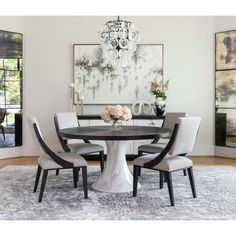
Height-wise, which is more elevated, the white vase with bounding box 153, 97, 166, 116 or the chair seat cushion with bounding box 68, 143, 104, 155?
the white vase with bounding box 153, 97, 166, 116

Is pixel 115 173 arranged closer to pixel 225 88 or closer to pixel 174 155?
pixel 174 155

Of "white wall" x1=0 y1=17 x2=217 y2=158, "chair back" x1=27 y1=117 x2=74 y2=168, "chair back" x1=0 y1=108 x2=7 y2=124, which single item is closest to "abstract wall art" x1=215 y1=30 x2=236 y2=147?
"white wall" x1=0 y1=17 x2=217 y2=158

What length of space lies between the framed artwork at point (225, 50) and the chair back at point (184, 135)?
115 inches

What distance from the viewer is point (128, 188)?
340 centimetres

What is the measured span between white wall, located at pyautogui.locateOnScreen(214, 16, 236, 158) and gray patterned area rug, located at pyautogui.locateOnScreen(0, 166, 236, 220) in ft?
5.28

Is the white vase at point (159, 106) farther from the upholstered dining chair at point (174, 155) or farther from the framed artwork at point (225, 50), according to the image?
the upholstered dining chair at point (174, 155)

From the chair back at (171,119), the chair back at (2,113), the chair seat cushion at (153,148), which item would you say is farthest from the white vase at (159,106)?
the chair back at (2,113)

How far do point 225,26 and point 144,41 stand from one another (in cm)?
152

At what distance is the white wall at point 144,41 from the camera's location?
18.9ft

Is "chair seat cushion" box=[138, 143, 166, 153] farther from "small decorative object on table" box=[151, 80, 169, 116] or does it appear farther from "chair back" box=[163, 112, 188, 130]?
"small decorative object on table" box=[151, 80, 169, 116]

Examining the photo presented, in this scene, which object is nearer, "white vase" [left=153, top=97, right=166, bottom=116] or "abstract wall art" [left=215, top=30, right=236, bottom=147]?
"white vase" [left=153, top=97, right=166, bottom=116]

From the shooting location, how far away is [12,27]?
5641 mm

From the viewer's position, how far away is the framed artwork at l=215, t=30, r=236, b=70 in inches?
217
